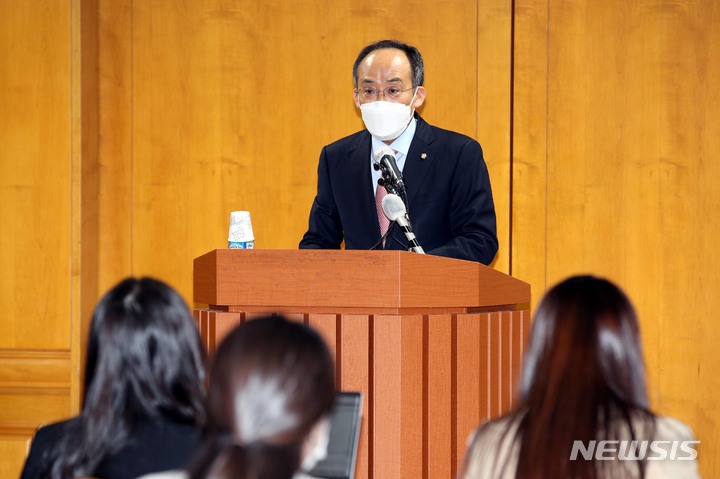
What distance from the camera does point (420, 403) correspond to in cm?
230

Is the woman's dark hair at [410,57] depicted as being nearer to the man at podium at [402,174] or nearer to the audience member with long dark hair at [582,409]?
the man at podium at [402,174]

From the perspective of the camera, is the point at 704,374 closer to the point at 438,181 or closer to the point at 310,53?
the point at 438,181

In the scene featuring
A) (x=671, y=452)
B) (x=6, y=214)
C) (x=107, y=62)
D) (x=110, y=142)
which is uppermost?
(x=107, y=62)

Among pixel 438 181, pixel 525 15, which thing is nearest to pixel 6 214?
pixel 438 181

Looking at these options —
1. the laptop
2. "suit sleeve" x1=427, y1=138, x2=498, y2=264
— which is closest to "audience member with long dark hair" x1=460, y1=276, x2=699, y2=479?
the laptop

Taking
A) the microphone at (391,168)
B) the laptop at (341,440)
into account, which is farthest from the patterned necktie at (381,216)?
the laptop at (341,440)

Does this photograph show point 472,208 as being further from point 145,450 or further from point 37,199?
point 37,199

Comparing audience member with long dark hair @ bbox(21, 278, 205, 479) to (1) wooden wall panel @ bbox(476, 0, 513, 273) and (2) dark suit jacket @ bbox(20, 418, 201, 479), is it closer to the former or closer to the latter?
(2) dark suit jacket @ bbox(20, 418, 201, 479)

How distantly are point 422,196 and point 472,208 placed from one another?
191 mm

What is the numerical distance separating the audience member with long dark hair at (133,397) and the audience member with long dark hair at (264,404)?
271 mm

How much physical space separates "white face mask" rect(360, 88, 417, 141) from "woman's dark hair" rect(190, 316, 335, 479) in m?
2.14

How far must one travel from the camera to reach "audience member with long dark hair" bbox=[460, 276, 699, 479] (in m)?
1.40

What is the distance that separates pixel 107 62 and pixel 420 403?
2935mm

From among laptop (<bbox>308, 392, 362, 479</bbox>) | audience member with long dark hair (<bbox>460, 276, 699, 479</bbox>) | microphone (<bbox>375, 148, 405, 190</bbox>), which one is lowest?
laptop (<bbox>308, 392, 362, 479</bbox>)
